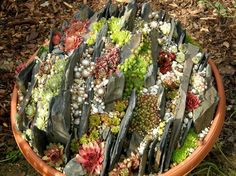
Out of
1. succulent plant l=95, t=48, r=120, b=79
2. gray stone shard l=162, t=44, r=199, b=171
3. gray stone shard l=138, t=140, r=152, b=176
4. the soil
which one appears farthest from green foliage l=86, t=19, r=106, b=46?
the soil

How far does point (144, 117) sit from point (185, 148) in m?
0.25

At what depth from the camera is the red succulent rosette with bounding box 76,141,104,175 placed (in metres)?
2.10

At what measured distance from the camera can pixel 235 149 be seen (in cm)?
295

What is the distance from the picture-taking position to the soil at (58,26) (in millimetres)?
2898

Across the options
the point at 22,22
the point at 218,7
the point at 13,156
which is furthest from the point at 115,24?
the point at 218,7

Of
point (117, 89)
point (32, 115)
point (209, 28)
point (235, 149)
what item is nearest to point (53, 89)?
point (32, 115)

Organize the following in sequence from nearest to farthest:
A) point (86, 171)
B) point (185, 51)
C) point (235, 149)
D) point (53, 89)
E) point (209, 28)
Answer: point (86, 171)
point (53, 89)
point (185, 51)
point (235, 149)
point (209, 28)

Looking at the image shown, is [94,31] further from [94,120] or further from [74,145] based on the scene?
[74,145]

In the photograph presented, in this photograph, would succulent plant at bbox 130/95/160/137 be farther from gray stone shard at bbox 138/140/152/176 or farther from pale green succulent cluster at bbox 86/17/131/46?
pale green succulent cluster at bbox 86/17/131/46

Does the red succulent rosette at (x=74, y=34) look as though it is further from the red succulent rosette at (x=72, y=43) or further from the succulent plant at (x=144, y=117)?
the succulent plant at (x=144, y=117)

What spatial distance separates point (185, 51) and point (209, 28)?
1.24 m

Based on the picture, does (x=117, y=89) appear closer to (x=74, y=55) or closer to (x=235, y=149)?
(x=74, y=55)

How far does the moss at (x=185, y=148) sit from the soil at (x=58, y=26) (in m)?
0.61

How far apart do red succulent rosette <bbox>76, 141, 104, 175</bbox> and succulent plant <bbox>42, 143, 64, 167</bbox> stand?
0.11 m
